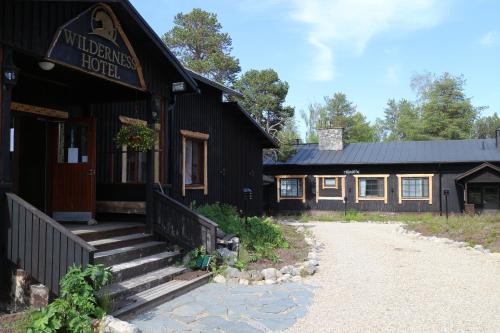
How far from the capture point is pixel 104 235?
7.35 m

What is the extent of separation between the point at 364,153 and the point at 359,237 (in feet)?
38.4

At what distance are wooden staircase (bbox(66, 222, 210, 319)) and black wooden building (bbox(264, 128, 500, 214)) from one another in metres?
16.8

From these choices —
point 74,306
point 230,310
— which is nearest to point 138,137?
point 230,310

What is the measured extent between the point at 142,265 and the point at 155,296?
0.90 m

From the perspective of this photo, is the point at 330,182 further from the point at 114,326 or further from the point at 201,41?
the point at 114,326

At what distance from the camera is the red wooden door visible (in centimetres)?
830

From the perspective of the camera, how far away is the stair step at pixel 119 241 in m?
6.86

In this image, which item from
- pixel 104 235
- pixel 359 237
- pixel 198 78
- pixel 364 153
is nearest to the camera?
pixel 104 235

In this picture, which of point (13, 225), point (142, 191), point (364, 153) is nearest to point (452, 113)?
point (364, 153)

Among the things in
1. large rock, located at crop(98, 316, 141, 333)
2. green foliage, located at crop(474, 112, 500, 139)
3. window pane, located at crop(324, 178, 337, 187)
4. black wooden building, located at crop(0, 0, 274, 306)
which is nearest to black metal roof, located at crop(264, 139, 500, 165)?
window pane, located at crop(324, 178, 337, 187)

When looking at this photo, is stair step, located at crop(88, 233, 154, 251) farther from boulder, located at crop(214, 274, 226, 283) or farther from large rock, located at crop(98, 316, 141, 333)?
large rock, located at crop(98, 316, 141, 333)

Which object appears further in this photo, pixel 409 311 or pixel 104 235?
pixel 104 235

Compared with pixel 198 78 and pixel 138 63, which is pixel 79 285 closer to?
pixel 138 63

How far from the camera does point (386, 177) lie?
2409 cm
